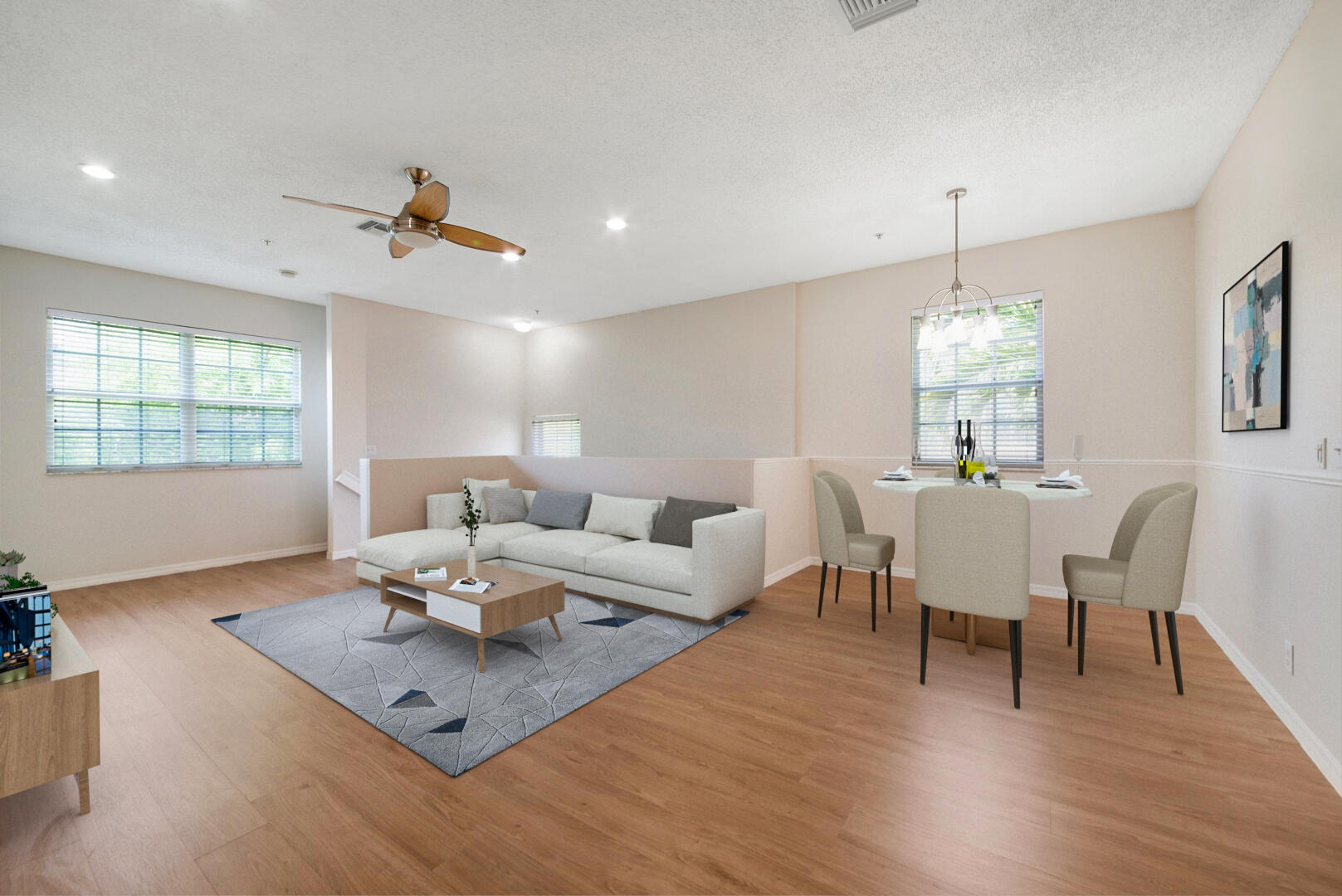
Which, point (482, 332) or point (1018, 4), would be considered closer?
point (1018, 4)

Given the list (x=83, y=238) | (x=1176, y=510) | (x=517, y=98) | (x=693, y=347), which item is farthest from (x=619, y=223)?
(x=83, y=238)

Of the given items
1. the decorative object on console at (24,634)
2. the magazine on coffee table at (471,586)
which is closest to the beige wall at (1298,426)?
the magazine on coffee table at (471,586)

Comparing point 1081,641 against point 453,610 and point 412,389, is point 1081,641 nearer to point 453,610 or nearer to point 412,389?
point 453,610

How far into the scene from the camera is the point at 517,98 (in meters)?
2.56

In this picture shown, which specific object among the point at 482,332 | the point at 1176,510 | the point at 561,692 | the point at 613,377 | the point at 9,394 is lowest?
the point at 561,692

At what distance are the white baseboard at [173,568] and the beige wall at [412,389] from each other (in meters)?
0.70

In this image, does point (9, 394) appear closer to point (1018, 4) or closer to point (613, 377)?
point (613, 377)

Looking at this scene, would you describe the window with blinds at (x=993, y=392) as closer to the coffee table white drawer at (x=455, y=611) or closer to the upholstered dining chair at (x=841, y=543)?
the upholstered dining chair at (x=841, y=543)

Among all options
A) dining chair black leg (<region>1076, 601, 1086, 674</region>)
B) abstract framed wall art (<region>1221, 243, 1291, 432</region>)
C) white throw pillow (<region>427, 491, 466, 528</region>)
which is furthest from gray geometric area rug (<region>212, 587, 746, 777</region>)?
abstract framed wall art (<region>1221, 243, 1291, 432</region>)

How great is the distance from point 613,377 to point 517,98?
4.36 metres

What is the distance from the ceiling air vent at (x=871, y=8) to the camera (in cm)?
199

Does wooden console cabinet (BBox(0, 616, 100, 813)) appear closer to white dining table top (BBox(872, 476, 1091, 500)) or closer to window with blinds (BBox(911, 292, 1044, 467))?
white dining table top (BBox(872, 476, 1091, 500))

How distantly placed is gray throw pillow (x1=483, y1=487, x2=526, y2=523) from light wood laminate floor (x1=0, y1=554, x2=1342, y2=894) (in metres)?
2.51

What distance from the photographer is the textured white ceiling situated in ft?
6.91
